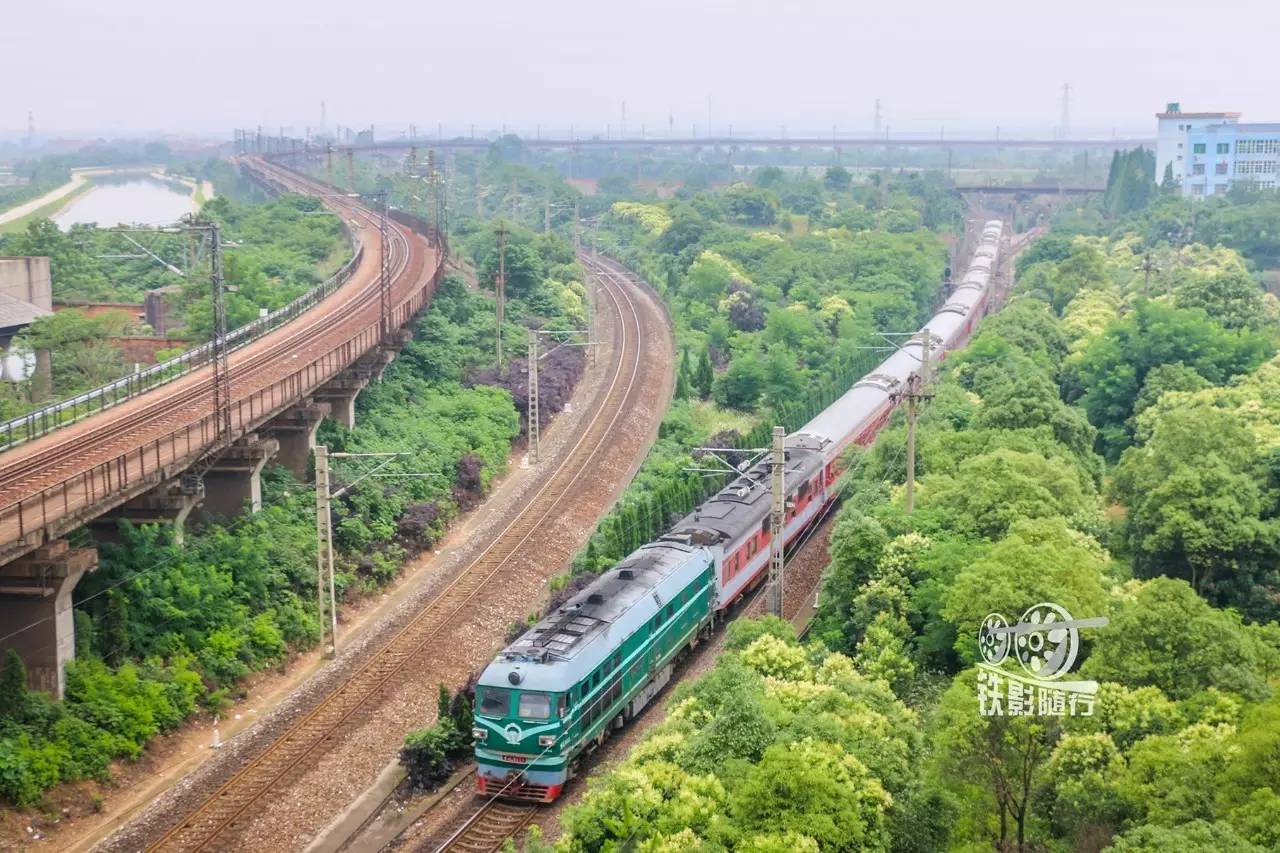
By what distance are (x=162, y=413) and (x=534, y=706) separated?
1602cm

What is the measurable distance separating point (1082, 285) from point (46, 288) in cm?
5308

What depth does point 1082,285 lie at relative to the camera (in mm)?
77812

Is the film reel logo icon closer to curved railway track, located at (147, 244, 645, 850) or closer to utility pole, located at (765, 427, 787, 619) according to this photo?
utility pole, located at (765, 427, 787, 619)

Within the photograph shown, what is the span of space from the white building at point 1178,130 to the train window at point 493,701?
390ft

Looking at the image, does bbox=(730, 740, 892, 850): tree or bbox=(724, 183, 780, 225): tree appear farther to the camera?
bbox=(724, 183, 780, 225): tree

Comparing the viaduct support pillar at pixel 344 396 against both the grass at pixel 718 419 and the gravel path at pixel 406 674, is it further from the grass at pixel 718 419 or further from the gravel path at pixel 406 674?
the grass at pixel 718 419

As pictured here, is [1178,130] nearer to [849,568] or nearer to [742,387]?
[742,387]

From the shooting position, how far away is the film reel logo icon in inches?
949

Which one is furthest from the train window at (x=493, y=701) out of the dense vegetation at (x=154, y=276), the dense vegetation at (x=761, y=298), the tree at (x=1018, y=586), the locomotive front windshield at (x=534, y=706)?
the dense vegetation at (x=154, y=276)

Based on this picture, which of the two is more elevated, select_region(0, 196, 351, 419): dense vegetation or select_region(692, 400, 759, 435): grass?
select_region(0, 196, 351, 419): dense vegetation

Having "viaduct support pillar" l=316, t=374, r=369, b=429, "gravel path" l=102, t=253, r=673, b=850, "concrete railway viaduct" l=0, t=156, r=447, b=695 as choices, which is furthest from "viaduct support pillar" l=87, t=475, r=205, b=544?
"viaduct support pillar" l=316, t=374, r=369, b=429

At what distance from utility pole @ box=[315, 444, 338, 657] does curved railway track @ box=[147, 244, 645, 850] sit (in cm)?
138

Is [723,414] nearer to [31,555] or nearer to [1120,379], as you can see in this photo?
[1120,379]

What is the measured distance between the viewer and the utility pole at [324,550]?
3127cm
